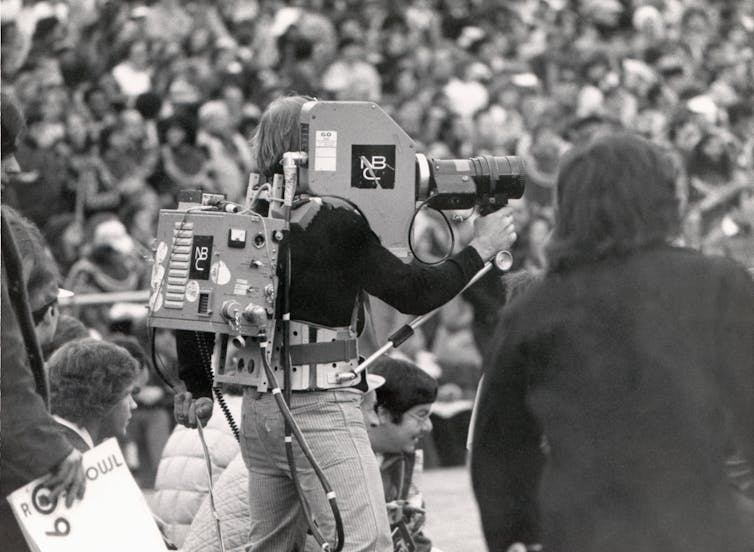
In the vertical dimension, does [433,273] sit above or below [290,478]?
above

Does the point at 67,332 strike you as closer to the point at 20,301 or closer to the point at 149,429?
the point at 20,301

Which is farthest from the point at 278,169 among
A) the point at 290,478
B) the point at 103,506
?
the point at 103,506

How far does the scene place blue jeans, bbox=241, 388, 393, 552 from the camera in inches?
172

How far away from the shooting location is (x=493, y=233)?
185 inches

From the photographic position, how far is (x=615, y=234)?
3.32 meters

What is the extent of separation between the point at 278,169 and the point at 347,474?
38.9 inches

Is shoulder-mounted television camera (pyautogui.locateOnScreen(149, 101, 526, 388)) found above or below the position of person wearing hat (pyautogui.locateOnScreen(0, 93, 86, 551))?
above

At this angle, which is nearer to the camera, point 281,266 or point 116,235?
point 281,266

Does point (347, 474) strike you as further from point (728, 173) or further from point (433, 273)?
point (728, 173)

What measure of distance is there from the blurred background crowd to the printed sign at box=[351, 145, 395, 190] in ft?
20.7

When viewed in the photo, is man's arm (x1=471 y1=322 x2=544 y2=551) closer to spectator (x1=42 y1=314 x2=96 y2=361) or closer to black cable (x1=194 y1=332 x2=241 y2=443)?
black cable (x1=194 y1=332 x2=241 y2=443)

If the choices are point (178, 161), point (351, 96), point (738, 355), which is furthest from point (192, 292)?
point (351, 96)

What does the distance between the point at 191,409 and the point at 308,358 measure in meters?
0.50

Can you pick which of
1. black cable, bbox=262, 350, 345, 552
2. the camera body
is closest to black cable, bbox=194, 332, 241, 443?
black cable, bbox=262, 350, 345, 552
